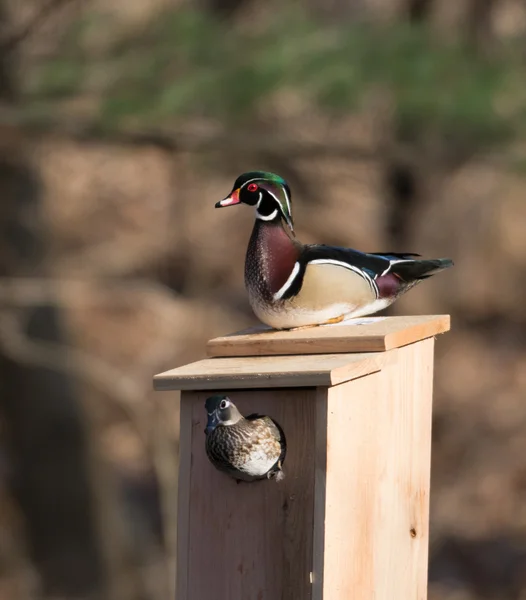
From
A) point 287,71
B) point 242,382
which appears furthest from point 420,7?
point 242,382

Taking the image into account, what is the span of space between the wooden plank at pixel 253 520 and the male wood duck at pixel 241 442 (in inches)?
1.1

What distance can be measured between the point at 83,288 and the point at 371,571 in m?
5.03

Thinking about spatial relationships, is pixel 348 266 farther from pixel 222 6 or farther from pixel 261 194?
pixel 222 6

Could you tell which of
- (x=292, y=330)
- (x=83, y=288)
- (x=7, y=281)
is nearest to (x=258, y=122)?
(x=7, y=281)

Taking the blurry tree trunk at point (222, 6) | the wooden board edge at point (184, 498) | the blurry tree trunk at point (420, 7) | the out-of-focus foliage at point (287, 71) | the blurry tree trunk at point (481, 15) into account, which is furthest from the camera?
the blurry tree trunk at point (420, 7)

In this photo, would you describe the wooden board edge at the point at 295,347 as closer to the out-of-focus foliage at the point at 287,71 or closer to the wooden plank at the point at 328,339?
the wooden plank at the point at 328,339

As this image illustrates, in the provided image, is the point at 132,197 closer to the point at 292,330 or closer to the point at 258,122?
the point at 258,122

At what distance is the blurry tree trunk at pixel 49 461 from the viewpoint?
6.11m

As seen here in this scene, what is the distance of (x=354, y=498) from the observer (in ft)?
7.15

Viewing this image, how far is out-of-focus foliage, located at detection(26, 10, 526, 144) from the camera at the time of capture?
419 cm

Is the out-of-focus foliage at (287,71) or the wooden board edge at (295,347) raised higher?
the out-of-focus foliage at (287,71)

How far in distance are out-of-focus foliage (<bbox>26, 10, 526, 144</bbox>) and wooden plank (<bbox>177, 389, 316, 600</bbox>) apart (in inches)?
89.3

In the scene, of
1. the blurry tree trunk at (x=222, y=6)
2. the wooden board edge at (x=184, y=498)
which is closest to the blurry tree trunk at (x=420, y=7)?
the blurry tree trunk at (x=222, y=6)

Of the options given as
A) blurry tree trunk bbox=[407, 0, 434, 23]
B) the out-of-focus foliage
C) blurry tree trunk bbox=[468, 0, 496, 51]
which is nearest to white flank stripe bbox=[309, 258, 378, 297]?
the out-of-focus foliage
